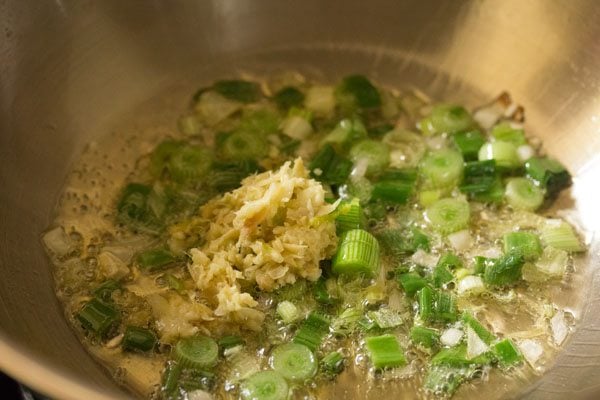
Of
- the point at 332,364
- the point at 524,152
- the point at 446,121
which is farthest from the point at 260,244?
the point at 524,152

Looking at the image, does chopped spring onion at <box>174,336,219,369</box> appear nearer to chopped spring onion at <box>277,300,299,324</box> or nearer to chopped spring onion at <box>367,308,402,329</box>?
chopped spring onion at <box>277,300,299,324</box>

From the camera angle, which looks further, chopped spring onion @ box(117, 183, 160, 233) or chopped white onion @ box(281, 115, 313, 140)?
chopped white onion @ box(281, 115, 313, 140)

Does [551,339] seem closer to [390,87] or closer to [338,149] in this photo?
[338,149]

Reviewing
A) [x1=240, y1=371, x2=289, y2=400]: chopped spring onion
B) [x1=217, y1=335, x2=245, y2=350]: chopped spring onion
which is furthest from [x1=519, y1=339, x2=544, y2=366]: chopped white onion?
[x1=217, y1=335, x2=245, y2=350]: chopped spring onion

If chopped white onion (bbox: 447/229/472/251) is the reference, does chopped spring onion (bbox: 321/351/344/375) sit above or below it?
below

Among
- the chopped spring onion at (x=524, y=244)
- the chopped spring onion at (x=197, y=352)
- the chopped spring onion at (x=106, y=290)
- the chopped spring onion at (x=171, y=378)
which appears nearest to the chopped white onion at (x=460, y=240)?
the chopped spring onion at (x=524, y=244)

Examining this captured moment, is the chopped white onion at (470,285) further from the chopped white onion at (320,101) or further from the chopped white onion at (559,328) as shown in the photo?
the chopped white onion at (320,101)
